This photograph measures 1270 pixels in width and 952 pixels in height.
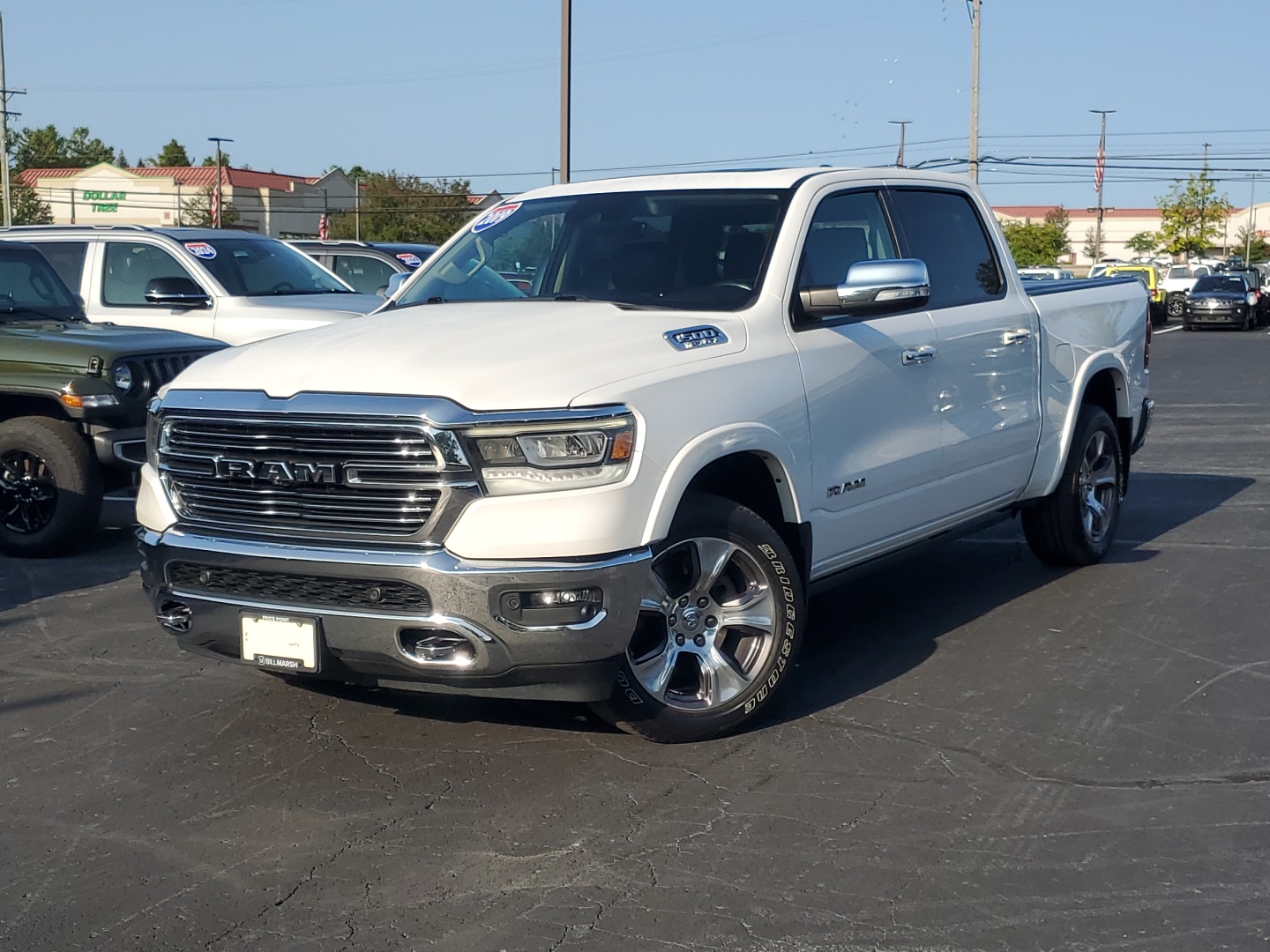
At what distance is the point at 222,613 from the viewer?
4.67 m

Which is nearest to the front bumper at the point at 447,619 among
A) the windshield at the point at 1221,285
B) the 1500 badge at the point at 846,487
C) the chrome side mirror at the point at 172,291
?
the 1500 badge at the point at 846,487

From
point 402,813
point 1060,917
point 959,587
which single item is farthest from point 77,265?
point 1060,917

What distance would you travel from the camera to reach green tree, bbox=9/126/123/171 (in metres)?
117

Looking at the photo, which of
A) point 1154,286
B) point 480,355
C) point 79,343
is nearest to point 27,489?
point 79,343

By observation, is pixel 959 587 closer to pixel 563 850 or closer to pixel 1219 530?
pixel 1219 530

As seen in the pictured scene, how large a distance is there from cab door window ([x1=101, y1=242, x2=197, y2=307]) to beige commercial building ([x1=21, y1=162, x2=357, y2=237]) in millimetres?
82136

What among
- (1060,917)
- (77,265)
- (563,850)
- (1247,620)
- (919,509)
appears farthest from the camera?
(77,265)

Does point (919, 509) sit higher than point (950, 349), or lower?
lower

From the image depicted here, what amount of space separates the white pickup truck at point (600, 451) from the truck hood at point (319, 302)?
519 cm

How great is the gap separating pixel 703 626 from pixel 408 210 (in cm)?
8217

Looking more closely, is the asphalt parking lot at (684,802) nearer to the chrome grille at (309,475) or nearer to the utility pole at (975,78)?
the chrome grille at (309,475)

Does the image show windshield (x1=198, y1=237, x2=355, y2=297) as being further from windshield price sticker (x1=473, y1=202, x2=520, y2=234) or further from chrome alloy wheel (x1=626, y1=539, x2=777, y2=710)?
chrome alloy wheel (x1=626, y1=539, x2=777, y2=710)

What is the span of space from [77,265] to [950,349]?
7.72m

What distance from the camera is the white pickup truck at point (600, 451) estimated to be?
14.4 feet
